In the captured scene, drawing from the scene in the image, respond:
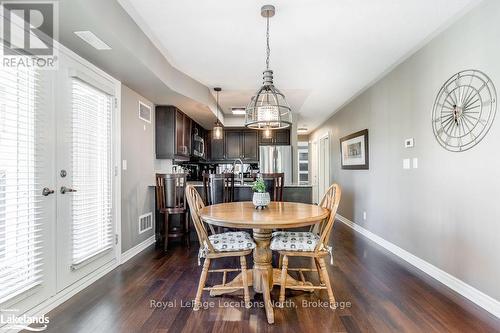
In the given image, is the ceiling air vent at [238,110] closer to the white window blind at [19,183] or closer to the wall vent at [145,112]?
the wall vent at [145,112]

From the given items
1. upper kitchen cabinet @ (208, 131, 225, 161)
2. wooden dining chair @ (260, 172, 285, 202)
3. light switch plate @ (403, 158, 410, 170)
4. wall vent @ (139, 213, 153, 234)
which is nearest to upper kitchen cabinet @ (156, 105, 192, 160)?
wall vent @ (139, 213, 153, 234)

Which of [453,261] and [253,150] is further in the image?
[253,150]

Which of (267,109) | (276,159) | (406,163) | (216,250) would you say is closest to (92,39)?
(267,109)

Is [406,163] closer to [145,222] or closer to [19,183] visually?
[145,222]

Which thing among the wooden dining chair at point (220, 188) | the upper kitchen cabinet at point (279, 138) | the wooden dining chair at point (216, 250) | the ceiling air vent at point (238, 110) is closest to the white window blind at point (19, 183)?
the wooden dining chair at point (216, 250)

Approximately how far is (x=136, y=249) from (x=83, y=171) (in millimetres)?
1474

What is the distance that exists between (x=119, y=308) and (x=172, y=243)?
1966mm

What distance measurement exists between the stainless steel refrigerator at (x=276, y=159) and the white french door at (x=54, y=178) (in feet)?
13.2

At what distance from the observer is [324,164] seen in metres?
7.60

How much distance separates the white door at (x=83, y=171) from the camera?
233 centimetres

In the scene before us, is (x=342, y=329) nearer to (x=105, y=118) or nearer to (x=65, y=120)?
(x=65, y=120)

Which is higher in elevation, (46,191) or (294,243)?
(46,191)

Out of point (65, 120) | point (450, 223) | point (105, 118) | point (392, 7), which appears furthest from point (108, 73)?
point (450, 223)

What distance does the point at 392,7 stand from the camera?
2.31m
